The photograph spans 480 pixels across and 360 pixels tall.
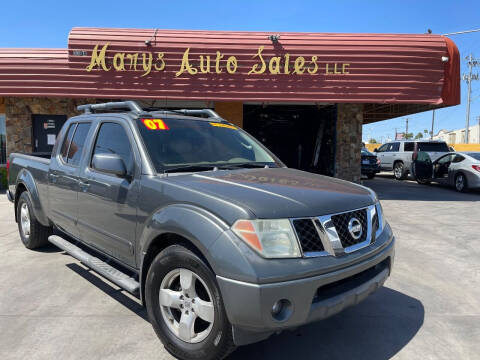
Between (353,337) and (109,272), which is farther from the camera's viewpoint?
(109,272)

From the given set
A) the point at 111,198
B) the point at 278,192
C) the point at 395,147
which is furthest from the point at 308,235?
the point at 395,147

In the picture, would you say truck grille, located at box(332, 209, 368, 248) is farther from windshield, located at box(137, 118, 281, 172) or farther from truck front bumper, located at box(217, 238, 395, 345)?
windshield, located at box(137, 118, 281, 172)

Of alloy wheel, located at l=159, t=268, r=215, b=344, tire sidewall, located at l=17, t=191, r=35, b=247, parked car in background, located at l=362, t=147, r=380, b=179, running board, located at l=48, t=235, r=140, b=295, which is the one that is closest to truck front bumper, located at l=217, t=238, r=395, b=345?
alloy wheel, located at l=159, t=268, r=215, b=344

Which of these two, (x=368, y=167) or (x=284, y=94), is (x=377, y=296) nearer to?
(x=284, y=94)

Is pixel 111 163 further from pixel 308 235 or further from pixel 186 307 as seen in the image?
pixel 308 235

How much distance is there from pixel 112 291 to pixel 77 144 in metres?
1.67

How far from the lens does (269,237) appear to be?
7.15ft

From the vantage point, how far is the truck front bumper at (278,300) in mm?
2057

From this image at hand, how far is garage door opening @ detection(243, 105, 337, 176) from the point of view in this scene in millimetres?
14543

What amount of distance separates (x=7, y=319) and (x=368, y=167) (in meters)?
16.2

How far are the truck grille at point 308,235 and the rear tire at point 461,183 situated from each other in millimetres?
12421

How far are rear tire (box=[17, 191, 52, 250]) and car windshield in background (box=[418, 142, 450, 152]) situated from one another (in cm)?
1590

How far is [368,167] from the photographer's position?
17078 mm

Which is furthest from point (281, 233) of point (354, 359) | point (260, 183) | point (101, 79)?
point (101, 79)
